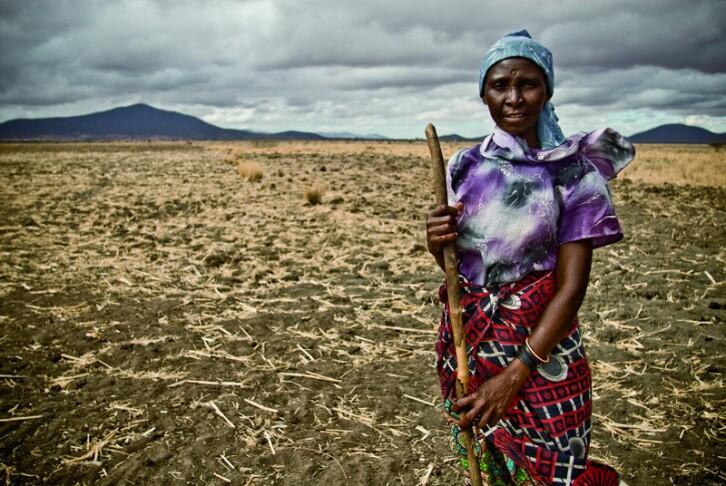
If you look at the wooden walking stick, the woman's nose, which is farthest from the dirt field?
the woman's nose

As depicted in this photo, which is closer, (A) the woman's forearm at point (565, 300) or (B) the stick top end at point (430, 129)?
(A) the woman's forearm at point (565, 300)

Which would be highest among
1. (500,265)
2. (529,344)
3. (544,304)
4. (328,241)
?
(500,265)

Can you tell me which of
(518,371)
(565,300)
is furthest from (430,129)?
(518,371)

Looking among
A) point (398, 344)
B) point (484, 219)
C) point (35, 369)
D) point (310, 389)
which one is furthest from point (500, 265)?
point (35, 369)

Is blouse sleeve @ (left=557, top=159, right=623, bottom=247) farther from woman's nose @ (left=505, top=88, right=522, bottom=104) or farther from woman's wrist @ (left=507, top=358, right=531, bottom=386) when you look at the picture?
woman's wrist @ (left=507, top=358, right=531, bottom=386)

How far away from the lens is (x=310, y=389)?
3.57 m

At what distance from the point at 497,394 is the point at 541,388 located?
0.44ft

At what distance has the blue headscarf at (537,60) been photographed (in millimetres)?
1460

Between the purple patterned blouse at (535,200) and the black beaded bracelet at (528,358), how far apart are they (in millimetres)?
208

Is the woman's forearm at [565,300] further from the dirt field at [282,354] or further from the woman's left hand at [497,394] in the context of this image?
the dirt field at [282,354]

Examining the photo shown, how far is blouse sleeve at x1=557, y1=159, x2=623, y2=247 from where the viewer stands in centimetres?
142

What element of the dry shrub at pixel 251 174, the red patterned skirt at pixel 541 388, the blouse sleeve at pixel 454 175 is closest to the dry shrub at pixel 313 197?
the dry shrub at pixel 251 174

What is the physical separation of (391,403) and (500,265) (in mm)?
2130

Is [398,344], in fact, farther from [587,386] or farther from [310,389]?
[587,386]
